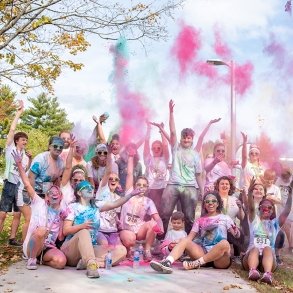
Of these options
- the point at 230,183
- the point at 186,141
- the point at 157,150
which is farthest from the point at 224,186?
Result: the point at 157,150

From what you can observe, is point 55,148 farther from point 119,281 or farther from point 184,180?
point 119,281

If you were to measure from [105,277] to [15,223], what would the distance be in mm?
2762

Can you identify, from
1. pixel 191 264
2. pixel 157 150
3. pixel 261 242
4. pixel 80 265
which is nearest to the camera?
pixel 80 265

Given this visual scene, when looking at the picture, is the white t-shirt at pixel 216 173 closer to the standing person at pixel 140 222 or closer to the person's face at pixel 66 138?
the standing person at pixel 140 222

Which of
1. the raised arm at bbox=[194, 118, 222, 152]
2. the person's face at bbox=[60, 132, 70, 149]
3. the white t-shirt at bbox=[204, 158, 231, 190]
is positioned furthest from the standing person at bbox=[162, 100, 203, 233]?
the person's face at bbox=[60, 132, 70, 149]

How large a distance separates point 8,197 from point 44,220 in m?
1.83

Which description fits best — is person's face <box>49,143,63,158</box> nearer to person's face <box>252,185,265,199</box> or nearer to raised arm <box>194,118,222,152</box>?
raised arm <box>194,118,222,152</box>

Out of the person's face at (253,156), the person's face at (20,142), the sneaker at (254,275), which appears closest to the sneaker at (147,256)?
the sneaker at (254,275)

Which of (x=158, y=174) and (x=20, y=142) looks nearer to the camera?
(x=20, y=142)

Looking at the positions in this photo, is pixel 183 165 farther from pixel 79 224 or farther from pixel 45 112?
pixel 45 112

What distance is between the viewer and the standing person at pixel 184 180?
790 centimetres

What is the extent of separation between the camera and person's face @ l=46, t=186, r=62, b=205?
6695mm

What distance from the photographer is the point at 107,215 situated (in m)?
7.27

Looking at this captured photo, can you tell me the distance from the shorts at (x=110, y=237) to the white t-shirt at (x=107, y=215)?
5 centimetres
